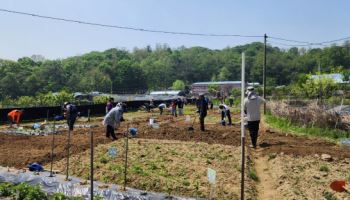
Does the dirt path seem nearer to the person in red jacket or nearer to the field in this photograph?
the field

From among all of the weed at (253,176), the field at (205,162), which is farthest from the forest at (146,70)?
the weed at (253,176)

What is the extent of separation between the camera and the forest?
73.1 metres

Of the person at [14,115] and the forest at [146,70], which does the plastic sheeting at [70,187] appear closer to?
the person at [14,115]

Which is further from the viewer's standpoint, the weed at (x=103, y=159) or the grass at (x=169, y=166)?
the weed at (x=103, y=159)

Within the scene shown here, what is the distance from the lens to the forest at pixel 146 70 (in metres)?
73.1

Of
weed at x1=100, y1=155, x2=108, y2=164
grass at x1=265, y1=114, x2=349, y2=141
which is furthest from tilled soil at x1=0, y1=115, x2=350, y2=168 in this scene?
weed at x1=100, y1=155, x2=108, y2=164

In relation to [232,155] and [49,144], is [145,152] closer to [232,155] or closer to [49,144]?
[232,155]

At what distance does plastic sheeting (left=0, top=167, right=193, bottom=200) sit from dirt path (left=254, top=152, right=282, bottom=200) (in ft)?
6.39

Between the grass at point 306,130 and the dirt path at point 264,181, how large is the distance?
4.79 meters

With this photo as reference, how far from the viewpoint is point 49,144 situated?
14.4 m

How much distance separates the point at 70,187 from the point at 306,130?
10.7m

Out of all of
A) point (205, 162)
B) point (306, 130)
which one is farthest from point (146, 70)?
point (205, 162)

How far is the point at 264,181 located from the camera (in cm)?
1023

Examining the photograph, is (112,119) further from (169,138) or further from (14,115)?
(14,115)
